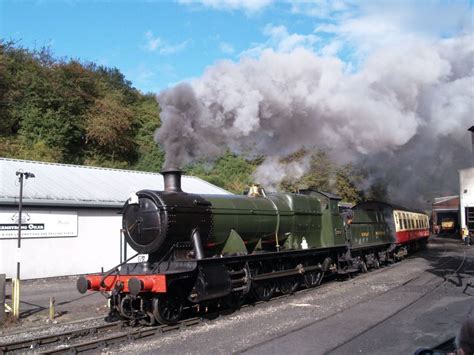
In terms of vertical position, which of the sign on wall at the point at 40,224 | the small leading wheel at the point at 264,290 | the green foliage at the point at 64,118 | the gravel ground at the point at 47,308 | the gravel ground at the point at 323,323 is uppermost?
the green foliage at the point at 64,118

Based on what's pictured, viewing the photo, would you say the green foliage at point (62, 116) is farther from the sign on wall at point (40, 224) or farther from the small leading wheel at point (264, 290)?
the small leading wheel at point (264, 290)

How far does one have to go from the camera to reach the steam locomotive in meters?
10.0

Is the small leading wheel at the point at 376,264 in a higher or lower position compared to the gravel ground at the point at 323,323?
higher

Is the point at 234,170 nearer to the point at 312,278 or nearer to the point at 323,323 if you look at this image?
the point at 312,278

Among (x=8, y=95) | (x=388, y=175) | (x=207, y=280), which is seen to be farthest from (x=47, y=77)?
(x=207, y=280)

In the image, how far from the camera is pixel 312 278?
1527 centimetres

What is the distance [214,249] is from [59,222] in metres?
9.71

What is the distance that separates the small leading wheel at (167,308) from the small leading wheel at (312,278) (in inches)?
213

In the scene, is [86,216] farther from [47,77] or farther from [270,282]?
[47,77]

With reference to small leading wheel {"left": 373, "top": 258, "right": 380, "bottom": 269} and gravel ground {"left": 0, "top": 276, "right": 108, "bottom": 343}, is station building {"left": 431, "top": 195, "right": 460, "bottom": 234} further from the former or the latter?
gravel ground {"left": 0, "top": 276, "right": 108, "bottom": 343}

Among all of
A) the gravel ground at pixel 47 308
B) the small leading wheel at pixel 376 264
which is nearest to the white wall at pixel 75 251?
the gravel ground at pixel 47 308

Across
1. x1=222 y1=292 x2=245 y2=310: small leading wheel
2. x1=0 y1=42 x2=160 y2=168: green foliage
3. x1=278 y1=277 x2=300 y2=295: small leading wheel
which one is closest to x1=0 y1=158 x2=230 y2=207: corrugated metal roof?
x1=222 y1=292 x2=245 y2=310: small leading wheel

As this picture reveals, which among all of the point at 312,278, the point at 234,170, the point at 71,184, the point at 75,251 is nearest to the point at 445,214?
the point at 234,170

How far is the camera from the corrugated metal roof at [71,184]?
→ 18.6m
